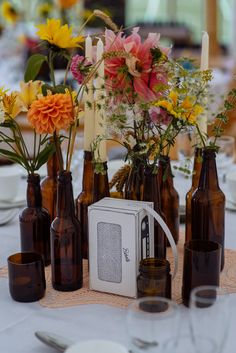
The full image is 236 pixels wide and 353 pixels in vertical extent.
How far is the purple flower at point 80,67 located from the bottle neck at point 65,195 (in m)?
0.18

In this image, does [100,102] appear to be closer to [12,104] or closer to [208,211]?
[12,104]

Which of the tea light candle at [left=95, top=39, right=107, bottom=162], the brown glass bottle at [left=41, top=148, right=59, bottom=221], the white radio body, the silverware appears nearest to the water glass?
the silverware

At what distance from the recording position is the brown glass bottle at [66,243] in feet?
3.52

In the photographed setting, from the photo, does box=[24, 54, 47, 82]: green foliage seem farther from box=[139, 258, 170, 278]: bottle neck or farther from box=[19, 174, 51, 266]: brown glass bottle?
box=[139, 258, 170, 278]: bottle neck

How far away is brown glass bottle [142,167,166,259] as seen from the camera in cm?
110

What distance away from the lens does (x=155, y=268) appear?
996 millimetres

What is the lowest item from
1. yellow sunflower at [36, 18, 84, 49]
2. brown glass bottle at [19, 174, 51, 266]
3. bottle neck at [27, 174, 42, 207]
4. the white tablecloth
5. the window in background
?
the white tablecloth

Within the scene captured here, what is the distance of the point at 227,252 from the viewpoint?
51.2 inches

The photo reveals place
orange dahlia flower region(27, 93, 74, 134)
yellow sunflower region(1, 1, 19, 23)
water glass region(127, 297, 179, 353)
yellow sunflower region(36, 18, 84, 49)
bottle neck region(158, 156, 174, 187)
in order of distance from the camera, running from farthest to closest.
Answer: yellow sunflower region(1, 1, 19, 23) < bottle neck region(158, 156, 174, 187) < yellow sunflower region(36, 18, 84, 49) < orange dahlia flower region(27, 93, 74, 134) < water glass region(127, 297, 179, 353)

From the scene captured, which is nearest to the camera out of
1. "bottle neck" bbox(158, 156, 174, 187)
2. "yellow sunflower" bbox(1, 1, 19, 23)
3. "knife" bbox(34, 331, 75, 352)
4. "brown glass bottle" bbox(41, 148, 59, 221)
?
"knife" bbox(34, 331, 75, 352)

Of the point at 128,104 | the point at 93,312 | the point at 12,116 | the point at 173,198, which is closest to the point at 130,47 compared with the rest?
the point at 128,104

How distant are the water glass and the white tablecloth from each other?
0.42 ft

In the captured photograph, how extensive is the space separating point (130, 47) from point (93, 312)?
454 mm

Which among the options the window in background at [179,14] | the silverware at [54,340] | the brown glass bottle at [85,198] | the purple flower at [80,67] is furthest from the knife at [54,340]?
the window in background at [179,14]
